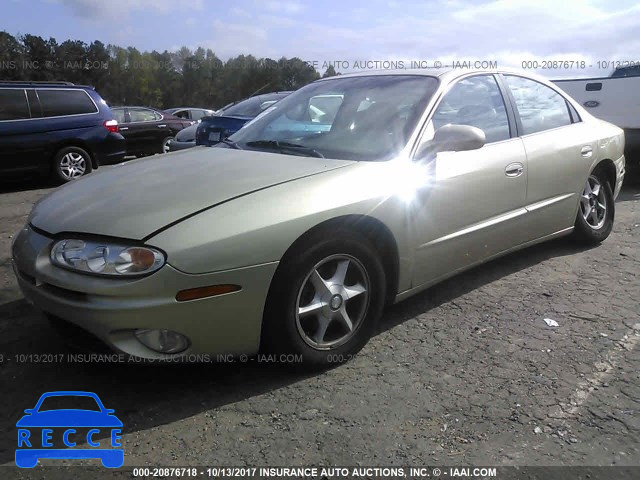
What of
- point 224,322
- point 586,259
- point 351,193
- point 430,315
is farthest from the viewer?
point 586,259

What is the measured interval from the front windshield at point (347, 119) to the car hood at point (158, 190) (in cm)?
20

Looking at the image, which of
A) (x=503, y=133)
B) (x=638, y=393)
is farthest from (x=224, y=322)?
(x=503, y=133)

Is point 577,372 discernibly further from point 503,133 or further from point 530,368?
point 503,133

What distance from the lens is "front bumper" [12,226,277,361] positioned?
227cm

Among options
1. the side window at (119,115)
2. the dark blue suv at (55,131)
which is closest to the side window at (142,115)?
the side window at (119,115)

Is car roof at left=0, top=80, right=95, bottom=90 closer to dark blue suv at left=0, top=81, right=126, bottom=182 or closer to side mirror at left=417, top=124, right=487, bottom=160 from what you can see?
dark blue suv at left=0, top=81, right=126, bottom=182

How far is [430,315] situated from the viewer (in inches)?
136

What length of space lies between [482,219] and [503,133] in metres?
0.67

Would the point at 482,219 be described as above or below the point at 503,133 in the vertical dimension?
below

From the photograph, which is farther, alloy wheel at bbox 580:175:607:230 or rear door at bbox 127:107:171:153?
rear door at bbox 127:107:171:153

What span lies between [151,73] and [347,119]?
7701 centimetres

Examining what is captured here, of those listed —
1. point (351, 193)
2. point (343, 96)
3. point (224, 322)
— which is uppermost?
point (343, 96)

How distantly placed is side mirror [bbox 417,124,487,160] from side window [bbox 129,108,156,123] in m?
11.3

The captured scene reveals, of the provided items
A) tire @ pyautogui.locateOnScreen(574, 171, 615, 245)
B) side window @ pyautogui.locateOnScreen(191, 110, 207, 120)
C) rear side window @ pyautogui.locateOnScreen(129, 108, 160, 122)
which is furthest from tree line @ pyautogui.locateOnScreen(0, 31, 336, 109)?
tire @ pyautogui.locateOnScreen(574, 171, 615, 245)
